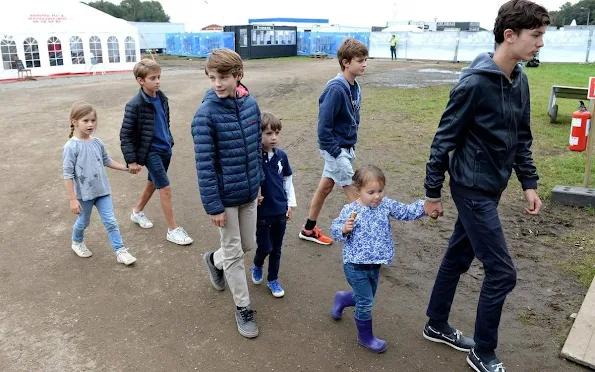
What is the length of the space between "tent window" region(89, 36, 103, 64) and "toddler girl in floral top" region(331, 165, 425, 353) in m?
24.0

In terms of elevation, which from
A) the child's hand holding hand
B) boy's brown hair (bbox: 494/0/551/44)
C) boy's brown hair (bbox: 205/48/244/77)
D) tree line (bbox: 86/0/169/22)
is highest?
tree line (bbox: 86/0/169/22)

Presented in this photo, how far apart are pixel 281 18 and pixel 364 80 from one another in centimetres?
3533

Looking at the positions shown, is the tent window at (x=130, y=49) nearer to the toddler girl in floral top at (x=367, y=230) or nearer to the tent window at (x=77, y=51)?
the tent window at (x=77, y=51)

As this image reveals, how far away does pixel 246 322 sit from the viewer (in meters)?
3.49

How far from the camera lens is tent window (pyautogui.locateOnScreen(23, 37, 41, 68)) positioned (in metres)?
21.5

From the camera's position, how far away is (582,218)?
5508mm

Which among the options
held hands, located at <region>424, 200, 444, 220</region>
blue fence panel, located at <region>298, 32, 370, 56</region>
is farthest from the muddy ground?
blue fence panel, located at <region>298, 32, 370, 56</region>

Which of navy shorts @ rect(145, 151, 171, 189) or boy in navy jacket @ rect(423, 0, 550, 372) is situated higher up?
boy in navy jacket @ rect(423, 0, 550, 372)

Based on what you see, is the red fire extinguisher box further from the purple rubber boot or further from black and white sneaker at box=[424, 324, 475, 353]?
the purple rubber boot

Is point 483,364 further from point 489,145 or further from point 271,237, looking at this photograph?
point 271,237

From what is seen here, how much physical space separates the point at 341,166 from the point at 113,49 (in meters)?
23.4

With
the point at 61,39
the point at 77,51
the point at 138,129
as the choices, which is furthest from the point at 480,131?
the point at 77,51

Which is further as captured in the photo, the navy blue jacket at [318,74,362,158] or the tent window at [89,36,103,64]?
the tent window at [89,36,103,64]

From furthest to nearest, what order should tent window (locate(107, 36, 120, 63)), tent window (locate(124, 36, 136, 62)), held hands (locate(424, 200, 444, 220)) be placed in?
1. tent window (locate(124, 36, 136, 62))
2. tent window (locate(107, 36, 120, 63))
3. held hands (locate(424, 200, 444, 220))
